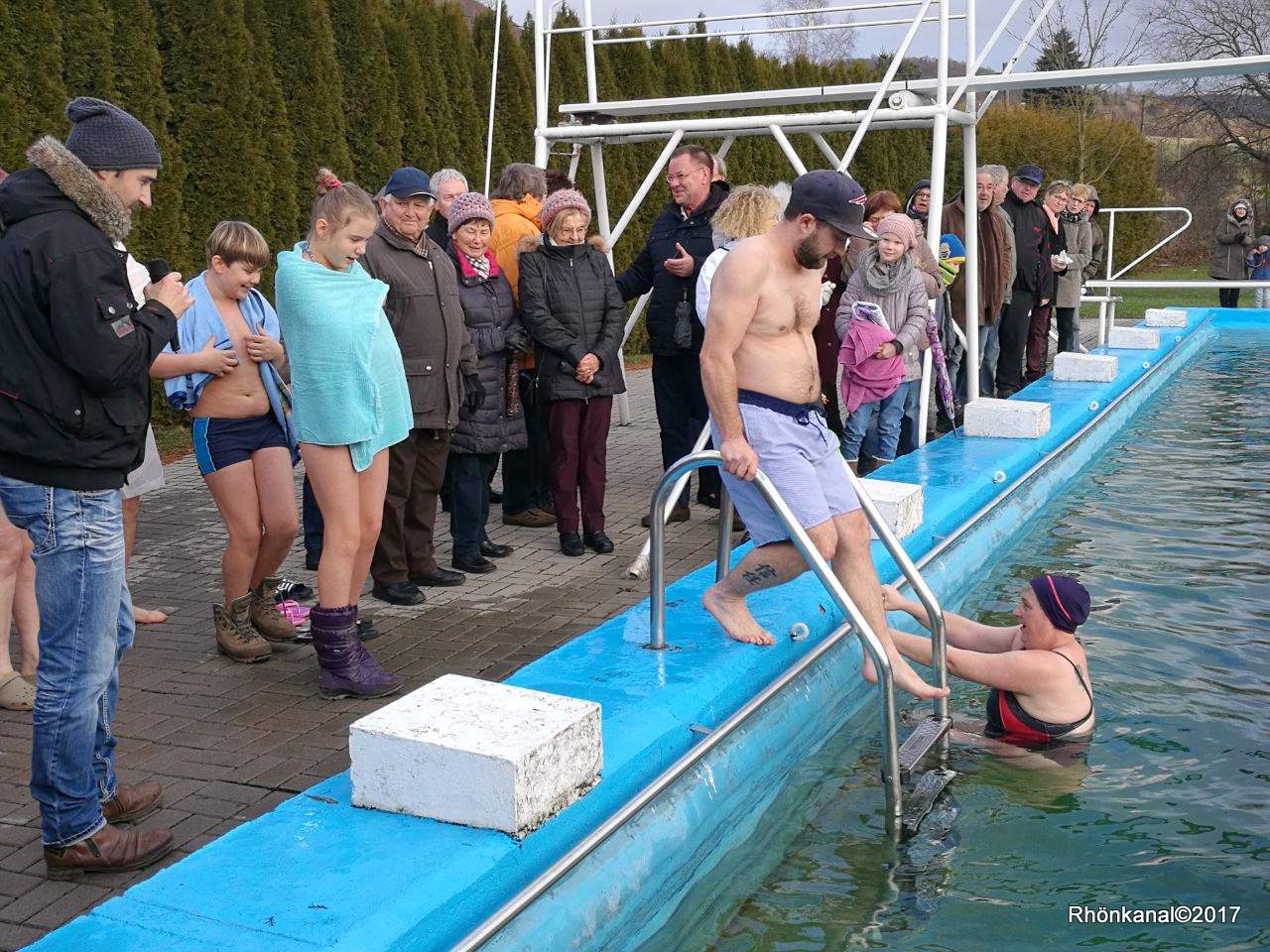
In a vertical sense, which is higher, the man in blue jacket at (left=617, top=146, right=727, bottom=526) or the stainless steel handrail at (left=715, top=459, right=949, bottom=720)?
the man in blue jacket at (left=617, top=146, right=727, bottom=526)

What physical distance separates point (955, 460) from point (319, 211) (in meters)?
4.74

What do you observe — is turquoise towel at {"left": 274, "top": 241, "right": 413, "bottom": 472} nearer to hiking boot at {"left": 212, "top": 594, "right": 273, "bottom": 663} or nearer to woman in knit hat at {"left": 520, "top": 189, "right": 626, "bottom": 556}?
hiking boot at {"left": 212, "top": 594, "right": 273, "bottom": 663}

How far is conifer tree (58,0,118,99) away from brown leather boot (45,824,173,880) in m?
8.04

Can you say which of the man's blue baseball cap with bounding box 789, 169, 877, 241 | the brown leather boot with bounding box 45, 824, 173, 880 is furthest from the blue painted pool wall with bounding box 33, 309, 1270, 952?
the man's blue baseball cap with bounding box 789, 169, 877, 241

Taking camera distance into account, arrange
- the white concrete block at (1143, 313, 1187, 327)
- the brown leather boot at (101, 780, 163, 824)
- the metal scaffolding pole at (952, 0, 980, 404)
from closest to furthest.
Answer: the brown leather boot at (101, 780, 163, 824) < the metal scaffolding pole at (952, 0, 980, 404) < the white concrete block at (1143, 313, 1187, 327)

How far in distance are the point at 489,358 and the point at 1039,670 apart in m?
3.47

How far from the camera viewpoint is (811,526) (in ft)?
14.5

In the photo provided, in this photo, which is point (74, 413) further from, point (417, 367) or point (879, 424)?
point (879, 424)

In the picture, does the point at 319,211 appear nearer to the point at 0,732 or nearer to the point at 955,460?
the point at 0,732

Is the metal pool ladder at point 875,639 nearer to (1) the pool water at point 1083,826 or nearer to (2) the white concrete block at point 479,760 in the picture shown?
(1) the pool water at point 1083,826

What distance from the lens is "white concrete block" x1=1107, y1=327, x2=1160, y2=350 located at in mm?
14570

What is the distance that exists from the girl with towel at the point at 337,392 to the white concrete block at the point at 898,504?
2459 mm

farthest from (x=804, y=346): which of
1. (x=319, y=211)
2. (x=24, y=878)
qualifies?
(x=24, y=878)

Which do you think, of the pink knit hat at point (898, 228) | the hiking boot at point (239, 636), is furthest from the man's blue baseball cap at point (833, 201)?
the pink knit hat at point (898, 228)
